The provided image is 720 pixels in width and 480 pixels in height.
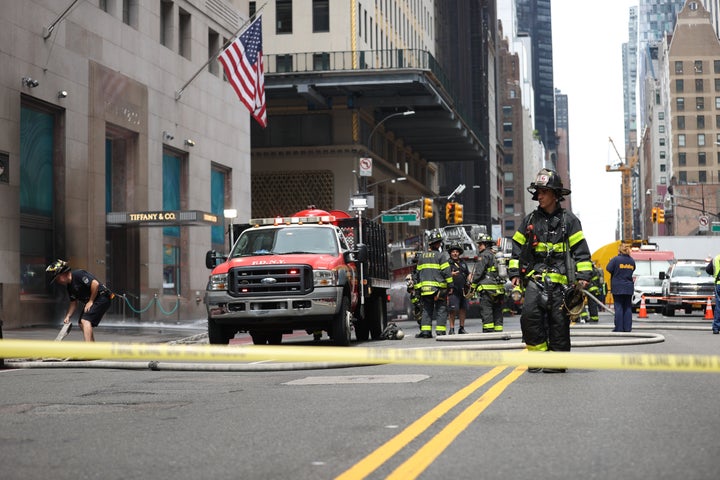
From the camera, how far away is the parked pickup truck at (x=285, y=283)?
1725 cm

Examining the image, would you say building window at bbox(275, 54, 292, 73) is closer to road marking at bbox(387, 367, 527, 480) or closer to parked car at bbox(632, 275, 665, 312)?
parked car at bbox(632, 275, 665, 312)

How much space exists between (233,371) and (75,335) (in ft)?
45.2

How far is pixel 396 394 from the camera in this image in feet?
31.1

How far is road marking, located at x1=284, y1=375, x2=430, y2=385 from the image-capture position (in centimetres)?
1080

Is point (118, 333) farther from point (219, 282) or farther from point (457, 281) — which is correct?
point (219, 282)

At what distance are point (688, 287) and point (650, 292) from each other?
2.39 metres

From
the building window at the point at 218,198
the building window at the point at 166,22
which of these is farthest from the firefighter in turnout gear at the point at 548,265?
the building window at the point at 218,198

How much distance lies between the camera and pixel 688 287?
37.4m

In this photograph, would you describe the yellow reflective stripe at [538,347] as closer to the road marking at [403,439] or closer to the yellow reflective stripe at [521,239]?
the yellow reflective stripe at [521,239]

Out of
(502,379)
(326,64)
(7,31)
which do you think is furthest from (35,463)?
(326,64)

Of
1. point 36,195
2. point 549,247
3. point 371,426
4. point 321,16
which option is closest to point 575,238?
point 549,247

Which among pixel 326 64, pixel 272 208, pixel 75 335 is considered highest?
pixel 326 64

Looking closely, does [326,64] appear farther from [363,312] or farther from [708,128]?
[708,128]

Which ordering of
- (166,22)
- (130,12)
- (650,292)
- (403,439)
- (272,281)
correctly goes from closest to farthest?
1. (403,439)
2. (272,281)
3. (130,12)
4. (166,22)
5. (650,292)
